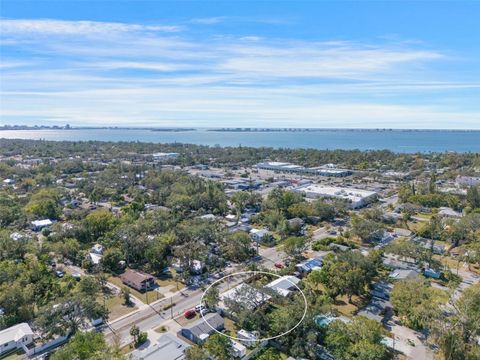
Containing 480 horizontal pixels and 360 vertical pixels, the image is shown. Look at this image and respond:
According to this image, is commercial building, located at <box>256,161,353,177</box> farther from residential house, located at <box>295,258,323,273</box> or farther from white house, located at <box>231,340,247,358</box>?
white house, located at <box>231,340,247,358</box>

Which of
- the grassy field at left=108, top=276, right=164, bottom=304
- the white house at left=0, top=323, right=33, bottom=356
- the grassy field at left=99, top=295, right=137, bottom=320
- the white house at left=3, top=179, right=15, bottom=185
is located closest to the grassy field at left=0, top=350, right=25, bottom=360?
the white house at left=0, top=323, right=33, bottom=356

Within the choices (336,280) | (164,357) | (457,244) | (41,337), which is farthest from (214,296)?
→ (457,244)

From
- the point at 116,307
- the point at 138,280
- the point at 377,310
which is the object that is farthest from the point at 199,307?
the point at 377,310

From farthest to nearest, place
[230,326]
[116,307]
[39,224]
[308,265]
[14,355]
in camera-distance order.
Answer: [39,224]
[308,265]
[116,307]
[230,326]
[14,355]

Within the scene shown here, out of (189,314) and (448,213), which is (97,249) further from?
(448,213)

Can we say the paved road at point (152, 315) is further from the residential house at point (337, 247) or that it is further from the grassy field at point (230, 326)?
the residential house at point (337, 247)

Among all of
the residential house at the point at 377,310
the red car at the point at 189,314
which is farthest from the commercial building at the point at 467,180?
the red car at the point at 189,314

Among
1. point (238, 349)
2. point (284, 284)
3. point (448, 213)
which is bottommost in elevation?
point (238, 349)
